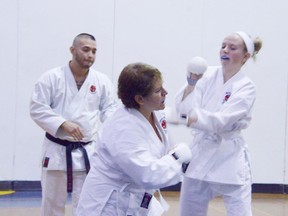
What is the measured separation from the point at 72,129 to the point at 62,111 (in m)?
0.32

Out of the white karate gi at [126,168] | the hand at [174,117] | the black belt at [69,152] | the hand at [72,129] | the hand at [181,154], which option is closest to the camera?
the white karate gi at [126,168]

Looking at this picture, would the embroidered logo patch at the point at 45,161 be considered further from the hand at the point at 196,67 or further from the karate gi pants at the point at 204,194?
the hand at the point at 196,67

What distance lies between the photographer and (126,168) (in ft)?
9.53

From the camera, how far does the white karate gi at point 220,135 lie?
12.7 ft

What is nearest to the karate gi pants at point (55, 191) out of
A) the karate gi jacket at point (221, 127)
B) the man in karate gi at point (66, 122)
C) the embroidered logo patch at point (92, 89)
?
the man in karate gi at point (66, 122)

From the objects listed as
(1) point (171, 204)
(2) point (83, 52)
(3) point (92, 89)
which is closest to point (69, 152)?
(3) point (92, 89)

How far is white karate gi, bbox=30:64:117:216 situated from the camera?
458cm

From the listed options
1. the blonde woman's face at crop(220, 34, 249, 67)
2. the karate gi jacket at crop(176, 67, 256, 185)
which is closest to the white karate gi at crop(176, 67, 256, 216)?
the karate gi jacket at crop(176, 67, 256, 185)

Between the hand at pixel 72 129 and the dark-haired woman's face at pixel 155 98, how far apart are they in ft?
4.76

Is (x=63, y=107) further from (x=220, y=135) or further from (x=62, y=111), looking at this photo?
(x=220, y=135)

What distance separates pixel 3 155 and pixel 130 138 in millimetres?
4926

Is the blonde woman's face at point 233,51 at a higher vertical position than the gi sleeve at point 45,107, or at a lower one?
higher

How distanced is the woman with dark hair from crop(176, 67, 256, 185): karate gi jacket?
79cm

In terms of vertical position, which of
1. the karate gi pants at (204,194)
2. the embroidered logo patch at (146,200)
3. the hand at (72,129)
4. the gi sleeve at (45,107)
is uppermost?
the gi sleeve at (45,107)
